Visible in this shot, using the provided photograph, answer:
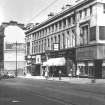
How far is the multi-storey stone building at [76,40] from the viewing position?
52.2 metres

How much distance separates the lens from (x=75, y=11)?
59.8 m

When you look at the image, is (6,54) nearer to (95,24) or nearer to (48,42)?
(48,42)

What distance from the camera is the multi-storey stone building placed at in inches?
2056

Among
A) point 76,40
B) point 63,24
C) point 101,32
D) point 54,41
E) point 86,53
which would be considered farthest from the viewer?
point 54,41

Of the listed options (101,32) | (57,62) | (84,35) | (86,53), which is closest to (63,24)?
(57,62)

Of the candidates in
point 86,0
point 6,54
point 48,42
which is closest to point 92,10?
point 86,0

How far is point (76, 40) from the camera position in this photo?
59.8 meters

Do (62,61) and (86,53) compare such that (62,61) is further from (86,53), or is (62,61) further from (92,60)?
(92,60)

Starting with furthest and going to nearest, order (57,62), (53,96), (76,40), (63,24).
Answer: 1. (63,24)
2. (57,62)
3. (76,40)
4. (53,96)

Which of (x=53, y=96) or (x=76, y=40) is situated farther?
(x=76, y=40)

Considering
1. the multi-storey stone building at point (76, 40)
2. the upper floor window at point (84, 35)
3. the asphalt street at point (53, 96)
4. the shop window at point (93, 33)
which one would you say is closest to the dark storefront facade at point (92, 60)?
the multi-storey stone building at point (76, 40)

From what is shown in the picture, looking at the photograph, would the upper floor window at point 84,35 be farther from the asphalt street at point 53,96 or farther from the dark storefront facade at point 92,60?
the asphalt street at point 53,96

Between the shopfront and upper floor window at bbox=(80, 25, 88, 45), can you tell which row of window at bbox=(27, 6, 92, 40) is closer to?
upper floor window at bbox=(80, 25, 88, 45)

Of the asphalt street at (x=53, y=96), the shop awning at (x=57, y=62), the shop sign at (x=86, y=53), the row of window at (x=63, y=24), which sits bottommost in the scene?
the asphalt street at (x=53, y=96)
